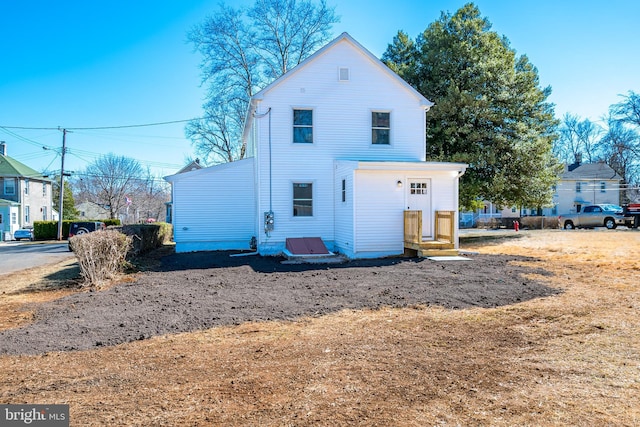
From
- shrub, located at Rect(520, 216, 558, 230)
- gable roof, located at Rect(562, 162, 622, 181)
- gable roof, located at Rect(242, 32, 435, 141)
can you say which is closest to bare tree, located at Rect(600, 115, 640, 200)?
gable roof, located at Rect(562, 162, 622, 181)

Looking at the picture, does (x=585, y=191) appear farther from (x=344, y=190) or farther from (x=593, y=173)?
(x=344, y=190)

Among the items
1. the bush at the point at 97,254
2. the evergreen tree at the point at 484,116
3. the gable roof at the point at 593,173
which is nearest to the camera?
the bush at the point at 97,254

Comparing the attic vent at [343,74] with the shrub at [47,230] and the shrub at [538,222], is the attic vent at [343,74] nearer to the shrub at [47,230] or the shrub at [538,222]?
the shrub at [538,222]

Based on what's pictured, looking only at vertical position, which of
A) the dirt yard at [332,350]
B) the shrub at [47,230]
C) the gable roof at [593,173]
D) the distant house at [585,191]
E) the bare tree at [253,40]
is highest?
the bare tree at [253,40]

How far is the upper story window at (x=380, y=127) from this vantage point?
1485cm

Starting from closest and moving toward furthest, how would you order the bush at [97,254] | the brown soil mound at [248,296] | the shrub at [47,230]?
the brown soil mound at [248,296] < the bush at [97,254] < the shrub at [47,230]

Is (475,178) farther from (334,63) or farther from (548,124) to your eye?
(334,63)

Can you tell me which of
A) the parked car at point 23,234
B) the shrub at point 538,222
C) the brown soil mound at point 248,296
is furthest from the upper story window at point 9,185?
the shrub at point 538,222

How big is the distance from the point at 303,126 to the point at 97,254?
8138mm

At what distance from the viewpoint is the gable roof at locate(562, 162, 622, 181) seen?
139 ft

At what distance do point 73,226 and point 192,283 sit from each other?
16554 mm

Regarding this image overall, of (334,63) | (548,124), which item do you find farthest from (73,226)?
(548,124)

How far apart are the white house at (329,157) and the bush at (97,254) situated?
5.47 meters

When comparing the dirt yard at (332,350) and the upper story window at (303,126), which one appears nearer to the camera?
the dirt yard at (332,350)
